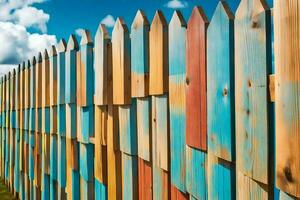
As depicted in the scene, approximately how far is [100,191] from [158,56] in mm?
1368

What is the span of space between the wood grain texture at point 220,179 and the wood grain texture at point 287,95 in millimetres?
372

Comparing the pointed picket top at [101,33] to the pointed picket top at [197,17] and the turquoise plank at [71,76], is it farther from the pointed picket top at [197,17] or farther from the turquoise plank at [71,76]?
the pointed picket top at [197,17]

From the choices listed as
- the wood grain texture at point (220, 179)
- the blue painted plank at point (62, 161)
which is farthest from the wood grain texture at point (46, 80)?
the wood grain texture at point (220, 179)

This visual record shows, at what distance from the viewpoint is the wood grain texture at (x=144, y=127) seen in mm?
2316

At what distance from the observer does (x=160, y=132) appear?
2.18 m

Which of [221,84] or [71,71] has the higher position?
[71,71]

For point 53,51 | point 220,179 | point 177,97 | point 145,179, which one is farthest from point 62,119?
point 220,179

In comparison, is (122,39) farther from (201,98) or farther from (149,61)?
(201,98)

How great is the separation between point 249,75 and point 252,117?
14 centimetres

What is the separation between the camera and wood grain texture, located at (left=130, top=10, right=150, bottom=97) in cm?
233

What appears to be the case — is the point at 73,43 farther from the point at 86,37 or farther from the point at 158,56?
the point at 158,56

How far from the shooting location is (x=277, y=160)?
1294 millimetres

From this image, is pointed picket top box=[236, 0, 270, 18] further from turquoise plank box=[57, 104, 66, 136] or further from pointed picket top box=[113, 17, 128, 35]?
turquoise plank box=[57, 104, 66, 136]

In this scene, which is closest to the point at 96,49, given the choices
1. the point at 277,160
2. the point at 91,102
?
the point at 91,102
